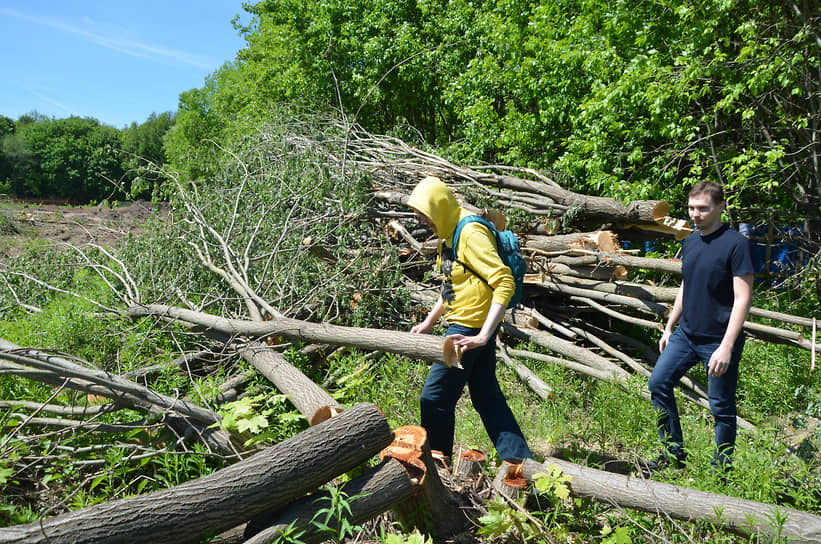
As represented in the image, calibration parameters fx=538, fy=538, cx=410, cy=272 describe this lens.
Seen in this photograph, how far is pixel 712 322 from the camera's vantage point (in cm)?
324

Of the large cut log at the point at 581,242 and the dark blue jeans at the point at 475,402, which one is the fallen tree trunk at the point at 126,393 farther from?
the large cut log at the point at 581,242

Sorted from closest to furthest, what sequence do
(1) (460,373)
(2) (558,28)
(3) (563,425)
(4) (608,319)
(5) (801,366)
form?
(1) (460,373)
(3) (563,425)
(5) (801,366)
(4) (608,319)
(2) (558,28)

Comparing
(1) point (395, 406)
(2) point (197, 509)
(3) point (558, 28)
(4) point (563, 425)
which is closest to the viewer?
(2) point (197, 509)

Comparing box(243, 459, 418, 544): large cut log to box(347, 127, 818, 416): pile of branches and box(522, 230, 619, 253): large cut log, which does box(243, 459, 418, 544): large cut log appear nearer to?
box(347, 127, 818, 416): pile of branches

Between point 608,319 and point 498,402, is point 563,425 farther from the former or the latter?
point 608,319

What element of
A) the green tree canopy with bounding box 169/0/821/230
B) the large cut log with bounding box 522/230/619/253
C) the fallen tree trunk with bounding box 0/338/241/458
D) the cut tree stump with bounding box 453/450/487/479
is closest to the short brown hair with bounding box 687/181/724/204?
the cut tree stump with bounding box 453/450/487/479

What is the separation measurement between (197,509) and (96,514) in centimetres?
39

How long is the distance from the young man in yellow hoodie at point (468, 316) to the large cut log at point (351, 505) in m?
0.55

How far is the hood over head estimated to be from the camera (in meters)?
3.18

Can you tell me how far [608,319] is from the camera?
6621 millimetres

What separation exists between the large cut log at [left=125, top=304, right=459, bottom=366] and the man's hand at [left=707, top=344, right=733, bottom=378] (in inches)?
58.1

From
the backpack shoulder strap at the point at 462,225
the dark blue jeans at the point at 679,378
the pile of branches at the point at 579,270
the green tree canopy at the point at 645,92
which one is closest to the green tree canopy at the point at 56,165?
the green tree canopy at the point at 645,92

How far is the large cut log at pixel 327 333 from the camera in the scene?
3404 mm

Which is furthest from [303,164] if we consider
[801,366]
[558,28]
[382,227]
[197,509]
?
[801,366]
